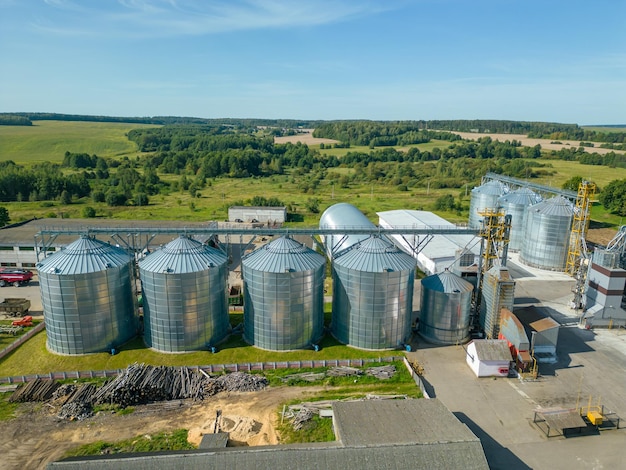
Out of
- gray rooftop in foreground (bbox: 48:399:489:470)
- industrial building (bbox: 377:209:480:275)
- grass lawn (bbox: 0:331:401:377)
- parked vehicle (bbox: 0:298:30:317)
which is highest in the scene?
industrial building (bbox: 377:209:480:275)

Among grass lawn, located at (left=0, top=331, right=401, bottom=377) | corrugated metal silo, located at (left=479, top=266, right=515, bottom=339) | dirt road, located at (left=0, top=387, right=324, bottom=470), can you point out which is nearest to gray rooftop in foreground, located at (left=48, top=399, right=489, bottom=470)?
dirt road, located at (left=0, top=387, right=324, bottom=470)

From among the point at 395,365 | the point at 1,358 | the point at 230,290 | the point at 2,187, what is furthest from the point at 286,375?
the point at 2,187

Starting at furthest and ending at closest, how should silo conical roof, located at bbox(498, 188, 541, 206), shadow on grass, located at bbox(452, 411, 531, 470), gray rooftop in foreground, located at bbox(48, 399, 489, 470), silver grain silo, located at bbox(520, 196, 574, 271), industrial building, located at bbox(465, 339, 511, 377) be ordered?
silo conical roof, located at bbox(498, 188, 541, 206)
silver grain silo, located at bbox(520, 196, 574, 271)
industrial building, located at bbox(465, 339, 511, 377)
shadow on grass, located at bbox(452, 411, 531, 470)
gray rooftop in foreground, located at bbox(48, 399, 489, 470)

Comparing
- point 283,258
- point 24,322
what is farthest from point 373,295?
point 24,322

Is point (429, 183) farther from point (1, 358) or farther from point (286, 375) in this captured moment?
point (1, 358)

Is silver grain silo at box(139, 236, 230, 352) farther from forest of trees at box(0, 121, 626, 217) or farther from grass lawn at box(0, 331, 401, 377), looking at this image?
forest of trees at box(0, 121, 626, 217)

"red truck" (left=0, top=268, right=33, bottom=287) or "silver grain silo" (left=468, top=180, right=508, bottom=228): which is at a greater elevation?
"silver grain silo" (left=468, top=180, right=508, bottom=228)

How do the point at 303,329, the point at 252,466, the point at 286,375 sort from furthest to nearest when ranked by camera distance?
1. the point at 303,329
2. the point at 286,375
3. the point at 252,466
